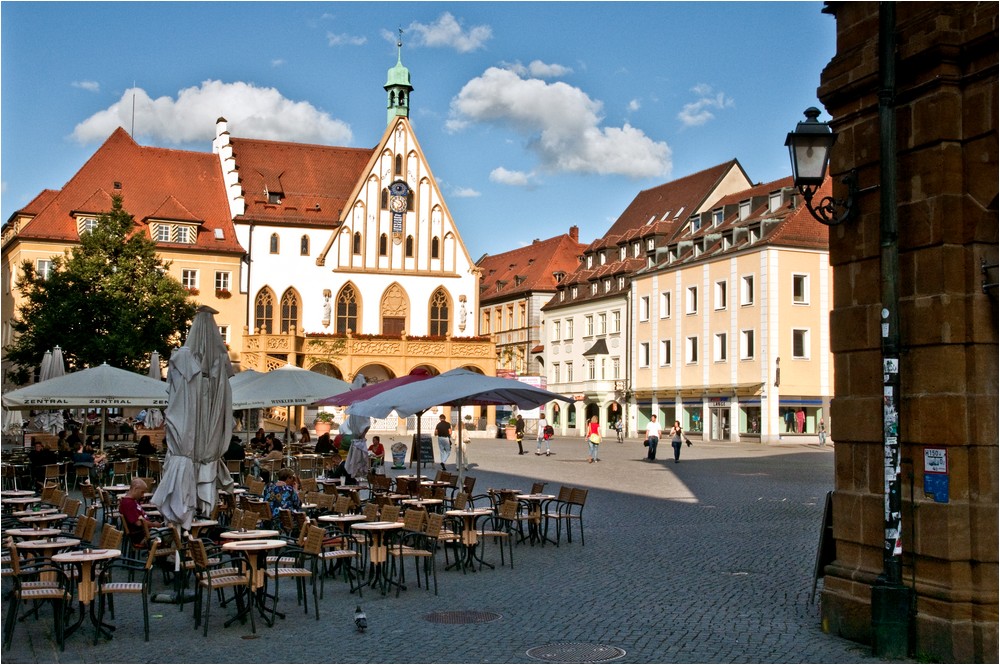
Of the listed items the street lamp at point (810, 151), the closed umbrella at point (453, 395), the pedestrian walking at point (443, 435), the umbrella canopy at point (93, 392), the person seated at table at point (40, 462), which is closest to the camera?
the street lamp at point (810, 151)

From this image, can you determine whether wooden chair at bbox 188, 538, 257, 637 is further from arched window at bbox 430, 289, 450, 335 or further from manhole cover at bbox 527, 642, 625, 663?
arched window at bbox 430, 289, 450, 335

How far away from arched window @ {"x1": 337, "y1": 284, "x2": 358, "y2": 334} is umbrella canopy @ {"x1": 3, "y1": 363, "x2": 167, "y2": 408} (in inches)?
1544

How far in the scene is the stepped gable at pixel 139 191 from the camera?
5797 centimetres

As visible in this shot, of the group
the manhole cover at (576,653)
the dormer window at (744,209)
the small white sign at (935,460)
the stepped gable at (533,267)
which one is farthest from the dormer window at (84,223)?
the small white sign at (935,460)

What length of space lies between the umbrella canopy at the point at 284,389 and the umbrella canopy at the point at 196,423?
892 centimetres

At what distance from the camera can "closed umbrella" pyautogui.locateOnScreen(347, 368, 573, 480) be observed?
16812mm

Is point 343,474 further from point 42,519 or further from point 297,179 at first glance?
point 297,179

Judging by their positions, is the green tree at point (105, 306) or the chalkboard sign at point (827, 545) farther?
the green tree at point (105, 306)

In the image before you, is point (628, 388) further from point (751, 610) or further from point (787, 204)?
point (751, 610)

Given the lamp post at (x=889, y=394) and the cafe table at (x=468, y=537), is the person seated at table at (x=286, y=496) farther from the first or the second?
the lamp post at (x=889, y=394)

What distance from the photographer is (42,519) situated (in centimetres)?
1302

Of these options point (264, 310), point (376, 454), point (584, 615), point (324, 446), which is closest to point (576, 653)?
point (584, 615)

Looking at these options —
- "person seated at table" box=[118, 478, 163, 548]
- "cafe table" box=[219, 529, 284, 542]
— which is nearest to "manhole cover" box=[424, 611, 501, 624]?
"cafe table" box=[219, 529, 284, 542]

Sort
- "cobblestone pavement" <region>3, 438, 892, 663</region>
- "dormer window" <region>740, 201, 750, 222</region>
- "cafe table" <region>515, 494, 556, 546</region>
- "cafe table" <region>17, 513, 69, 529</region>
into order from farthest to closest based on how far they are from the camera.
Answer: "dormer window" <region>740, 201, 750, 222</region>, "cafe table" <region>515, 494, 556, 546</region>, "cafe table" <region>17, 513, 69, 529</region>, "cobblestone pavement" <region>3, 438, 892, 663</region>
